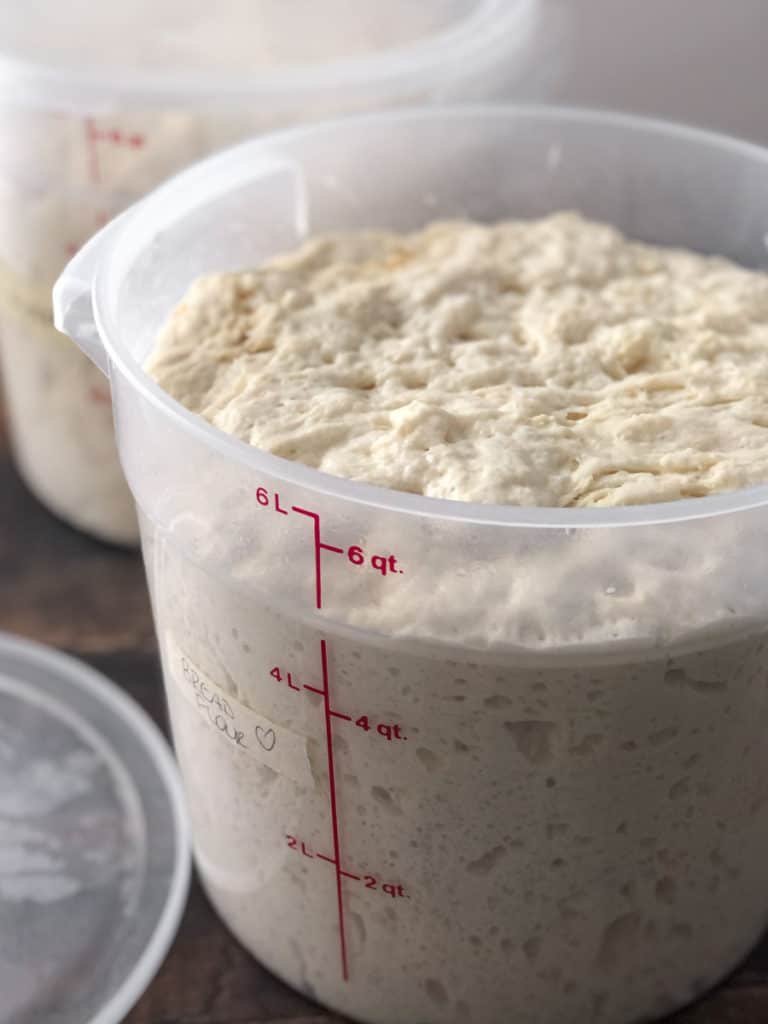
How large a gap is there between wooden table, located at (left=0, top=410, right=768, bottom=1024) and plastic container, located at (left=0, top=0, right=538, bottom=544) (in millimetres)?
32

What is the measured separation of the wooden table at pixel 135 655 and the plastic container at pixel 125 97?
32 millimetres

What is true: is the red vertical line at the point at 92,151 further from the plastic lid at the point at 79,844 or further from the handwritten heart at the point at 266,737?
the handwritten heart at the point at 266,737

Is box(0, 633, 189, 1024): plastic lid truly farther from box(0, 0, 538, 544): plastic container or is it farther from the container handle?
the container handle

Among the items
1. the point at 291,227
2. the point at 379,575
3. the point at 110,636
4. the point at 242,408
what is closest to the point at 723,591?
the point at 379,575

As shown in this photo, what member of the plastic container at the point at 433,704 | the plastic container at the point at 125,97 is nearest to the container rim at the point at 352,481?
the plastic container at the point at 433,704

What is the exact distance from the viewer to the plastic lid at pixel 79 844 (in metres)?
0.77

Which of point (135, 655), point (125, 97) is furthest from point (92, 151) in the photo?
point (135, 655)

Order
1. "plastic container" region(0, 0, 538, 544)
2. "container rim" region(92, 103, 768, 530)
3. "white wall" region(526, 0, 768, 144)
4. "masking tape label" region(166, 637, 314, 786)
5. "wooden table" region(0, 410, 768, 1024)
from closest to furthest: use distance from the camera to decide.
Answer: "container rim" region(92, 103, 768, 530) < "masking tape label" region(166, 637, 314, 786) < "wooden table" region(0, 410, 768, 1024) < "plastic container" region(0, 0, 538, 544) < "white wall" region(526, 0, 768, 144)

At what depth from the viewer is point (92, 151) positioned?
92 centimetres

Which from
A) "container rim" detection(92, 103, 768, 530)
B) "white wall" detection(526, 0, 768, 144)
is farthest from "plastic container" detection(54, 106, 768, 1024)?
→ "white wall" detection(526, 0, 768, 144)

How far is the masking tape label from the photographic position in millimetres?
635

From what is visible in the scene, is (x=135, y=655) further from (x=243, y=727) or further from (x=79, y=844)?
(x=243, y=727)

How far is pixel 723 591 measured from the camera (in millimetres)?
556

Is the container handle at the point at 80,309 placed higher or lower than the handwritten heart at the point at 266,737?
higher
